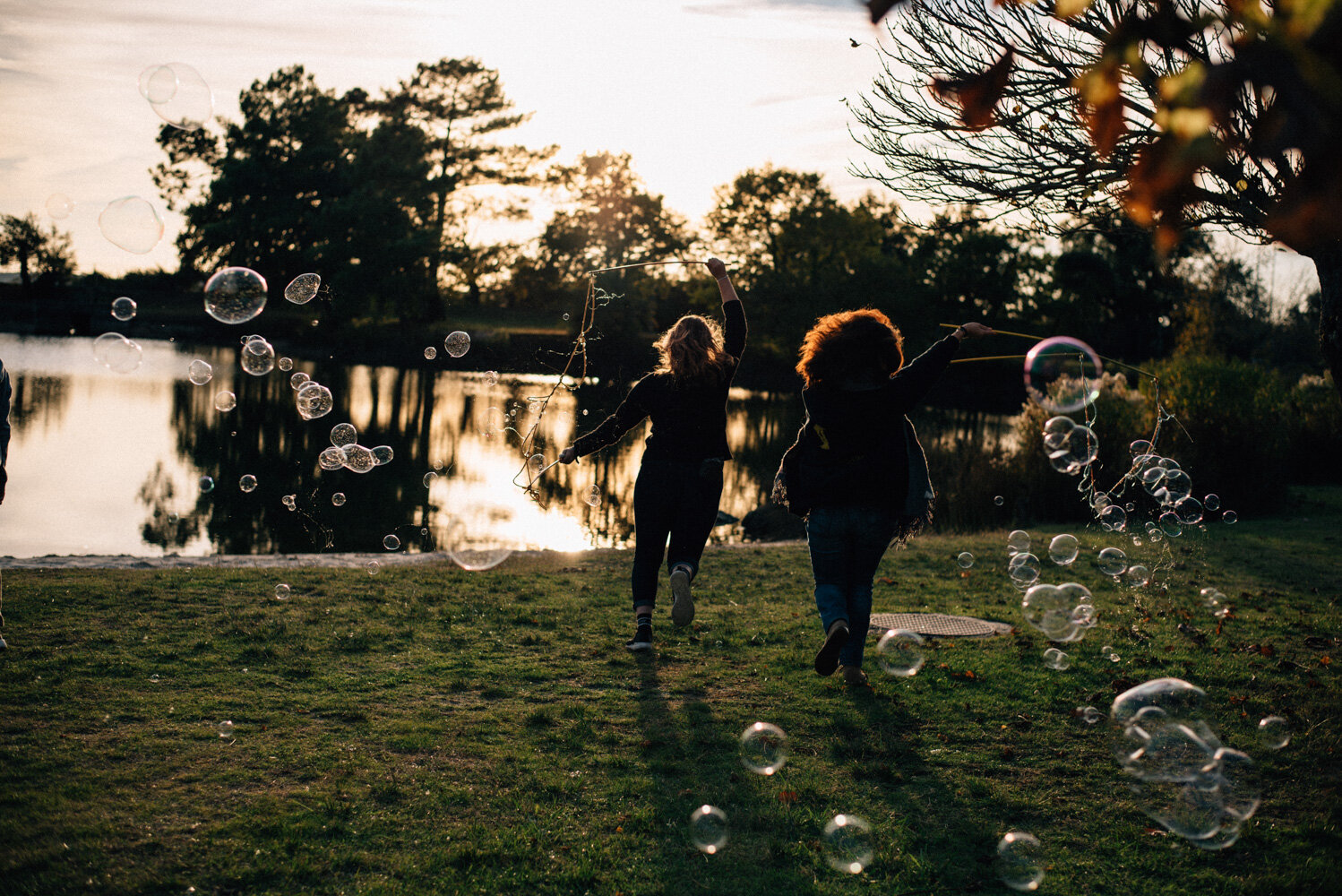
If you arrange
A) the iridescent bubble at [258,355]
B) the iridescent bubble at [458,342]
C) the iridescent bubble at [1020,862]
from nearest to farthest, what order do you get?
the iridescent bubble at [1020,862] → the iridescent bubble at [458,342] → the iridescent bubble at [258,355]

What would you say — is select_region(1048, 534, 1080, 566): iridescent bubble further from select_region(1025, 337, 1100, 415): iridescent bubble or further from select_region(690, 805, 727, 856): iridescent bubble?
select_region(690, 805, 727, 856): iridescent bubble

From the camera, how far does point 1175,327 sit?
50.3 metres

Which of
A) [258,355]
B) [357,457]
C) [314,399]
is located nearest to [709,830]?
[357,457]

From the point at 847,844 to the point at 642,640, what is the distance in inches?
107

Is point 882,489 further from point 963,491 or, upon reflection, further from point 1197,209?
point 963,491

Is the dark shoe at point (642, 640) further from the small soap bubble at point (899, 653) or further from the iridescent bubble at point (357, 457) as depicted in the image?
the iridescent bubble at point (357, 457)

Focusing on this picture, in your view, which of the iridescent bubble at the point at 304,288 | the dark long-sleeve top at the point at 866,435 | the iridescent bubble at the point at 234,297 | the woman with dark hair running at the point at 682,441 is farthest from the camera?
the iridescent bubble at the point at 304,288

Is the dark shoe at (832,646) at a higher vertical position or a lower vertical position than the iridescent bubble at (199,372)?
lower

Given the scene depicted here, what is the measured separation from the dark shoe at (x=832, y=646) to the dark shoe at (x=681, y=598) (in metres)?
1.03

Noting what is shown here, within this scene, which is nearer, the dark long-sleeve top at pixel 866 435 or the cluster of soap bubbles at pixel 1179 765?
the cluster of soap bubbles at pixel 1179 765

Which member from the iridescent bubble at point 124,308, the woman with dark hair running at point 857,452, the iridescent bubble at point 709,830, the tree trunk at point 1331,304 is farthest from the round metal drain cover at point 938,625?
the iridescent bubble at point 124,308

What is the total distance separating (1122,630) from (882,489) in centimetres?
314

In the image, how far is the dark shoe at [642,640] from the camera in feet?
19.7

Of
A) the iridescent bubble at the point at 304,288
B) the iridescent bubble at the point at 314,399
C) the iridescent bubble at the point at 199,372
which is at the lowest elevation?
the iridescent bubble at the point at 314,399
